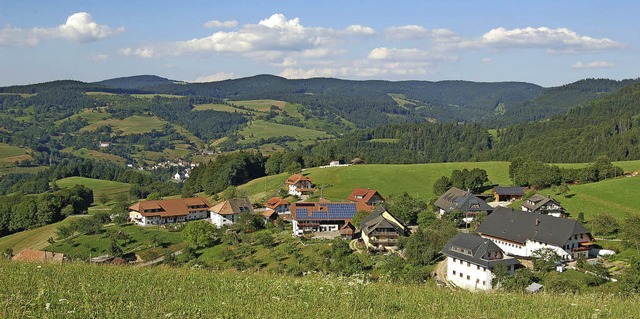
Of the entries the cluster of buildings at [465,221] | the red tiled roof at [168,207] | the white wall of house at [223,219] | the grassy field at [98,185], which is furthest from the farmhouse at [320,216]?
the grassy field at [98,185]

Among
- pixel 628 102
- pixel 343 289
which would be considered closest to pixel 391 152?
pixel 628 102

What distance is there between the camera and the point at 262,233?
59.3 metres

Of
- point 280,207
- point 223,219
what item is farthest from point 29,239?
point 280,207

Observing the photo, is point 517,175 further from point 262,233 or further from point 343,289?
point 343,289

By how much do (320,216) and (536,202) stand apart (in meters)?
26.8

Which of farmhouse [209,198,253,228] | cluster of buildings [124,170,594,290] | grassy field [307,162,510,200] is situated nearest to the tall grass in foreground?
cluster of buildings [124,170,594,290]

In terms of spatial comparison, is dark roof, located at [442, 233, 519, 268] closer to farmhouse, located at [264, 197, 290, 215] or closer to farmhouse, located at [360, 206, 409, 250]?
farmhouse, located at [360, 206, 409, 250]

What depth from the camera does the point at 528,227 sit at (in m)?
48.6

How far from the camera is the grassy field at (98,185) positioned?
11538 cm

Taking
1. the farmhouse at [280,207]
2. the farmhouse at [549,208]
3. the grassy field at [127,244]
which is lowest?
the grassy field at [127,244]

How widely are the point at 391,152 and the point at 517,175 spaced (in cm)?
9829

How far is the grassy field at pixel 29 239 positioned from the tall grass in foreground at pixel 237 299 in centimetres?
5880

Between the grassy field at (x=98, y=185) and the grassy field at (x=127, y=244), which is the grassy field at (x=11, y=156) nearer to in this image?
the grassy field at (x=98, y=185)

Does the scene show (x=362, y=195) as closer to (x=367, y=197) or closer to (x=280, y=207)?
(x=367, y=197)
